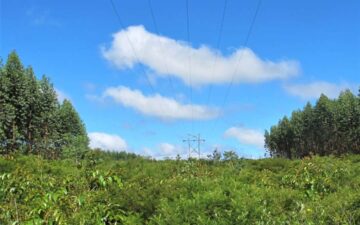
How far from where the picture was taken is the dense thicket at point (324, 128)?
78.5 m

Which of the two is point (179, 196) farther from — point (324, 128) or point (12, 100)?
point (324, 128)

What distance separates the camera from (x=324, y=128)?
86812 mm

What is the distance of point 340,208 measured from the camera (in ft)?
25.6

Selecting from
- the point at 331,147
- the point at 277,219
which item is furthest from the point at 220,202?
the point at 331,147

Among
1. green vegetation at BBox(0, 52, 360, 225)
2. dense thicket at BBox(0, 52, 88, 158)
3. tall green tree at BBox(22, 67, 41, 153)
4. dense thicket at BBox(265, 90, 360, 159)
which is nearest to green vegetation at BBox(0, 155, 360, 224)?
green vegetation at BBox(0, 52, 360, 225)

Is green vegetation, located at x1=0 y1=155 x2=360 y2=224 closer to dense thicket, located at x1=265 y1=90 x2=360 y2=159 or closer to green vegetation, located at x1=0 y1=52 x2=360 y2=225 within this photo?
green vegetation, located at x1=0 y1=52 x2=360 y2=225

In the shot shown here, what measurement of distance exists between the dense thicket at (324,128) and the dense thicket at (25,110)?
32301mm

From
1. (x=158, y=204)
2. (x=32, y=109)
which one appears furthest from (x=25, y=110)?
(x=158, y=204)

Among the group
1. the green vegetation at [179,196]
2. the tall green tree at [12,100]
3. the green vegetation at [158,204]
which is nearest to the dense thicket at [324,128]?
the tall green tree at [12,100]

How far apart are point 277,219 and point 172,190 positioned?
284cm

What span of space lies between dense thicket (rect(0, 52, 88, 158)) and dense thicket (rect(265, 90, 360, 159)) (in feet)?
106

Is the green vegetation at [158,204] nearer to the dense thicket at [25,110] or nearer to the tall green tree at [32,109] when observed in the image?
the dense thicket at [25,110]

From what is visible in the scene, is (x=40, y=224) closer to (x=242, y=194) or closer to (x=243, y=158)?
(x=242, y=194)

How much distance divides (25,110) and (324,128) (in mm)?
53121
